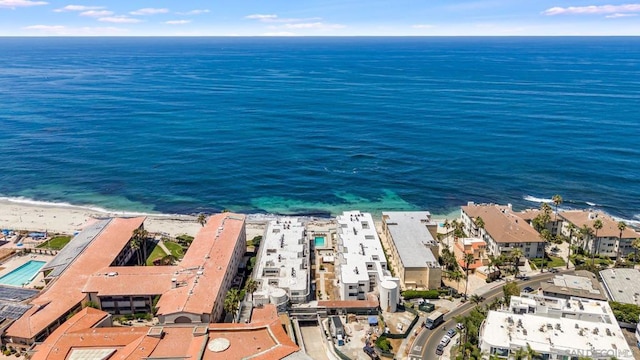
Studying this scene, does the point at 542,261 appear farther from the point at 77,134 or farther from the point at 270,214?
the point at 77,134

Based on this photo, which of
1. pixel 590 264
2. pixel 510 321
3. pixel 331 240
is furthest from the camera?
pixel 331 240

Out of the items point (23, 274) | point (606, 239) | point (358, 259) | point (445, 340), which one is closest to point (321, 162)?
point (358, 259)

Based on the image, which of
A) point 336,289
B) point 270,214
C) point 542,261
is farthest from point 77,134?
point 542,261

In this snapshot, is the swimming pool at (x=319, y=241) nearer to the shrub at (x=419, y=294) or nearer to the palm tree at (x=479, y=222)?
the shrub at (x=419, y=294)

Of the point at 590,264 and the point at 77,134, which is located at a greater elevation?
the point at 77,134

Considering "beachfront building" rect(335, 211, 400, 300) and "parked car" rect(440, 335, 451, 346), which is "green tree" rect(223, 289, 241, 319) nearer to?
"beachfront building" rect(335, 211, 400, 300)

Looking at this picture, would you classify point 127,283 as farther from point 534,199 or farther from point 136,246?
point 534,199

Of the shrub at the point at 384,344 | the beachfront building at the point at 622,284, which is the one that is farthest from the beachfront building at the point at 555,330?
the shrub at the point at 384,344
